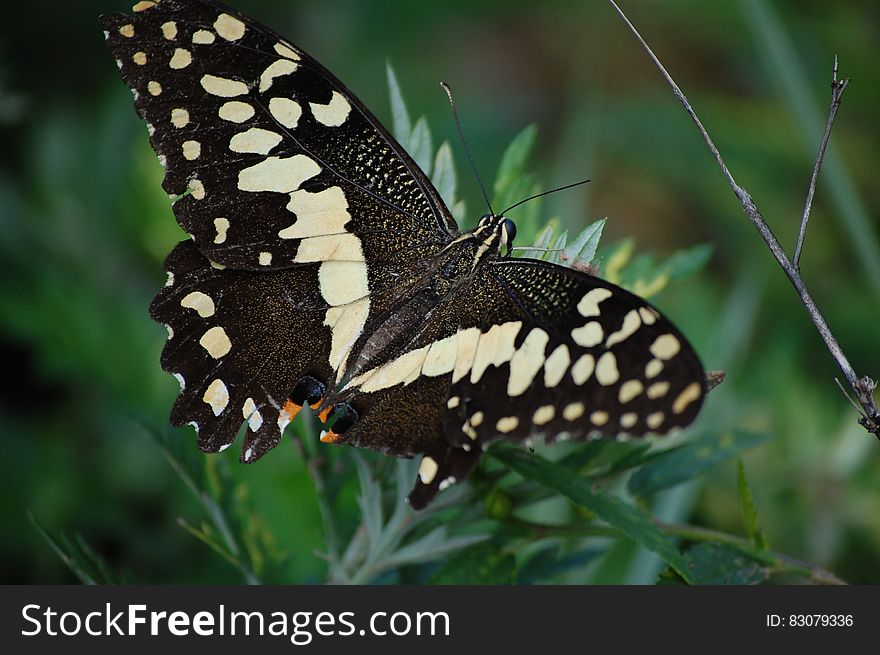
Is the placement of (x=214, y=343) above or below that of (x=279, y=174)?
below

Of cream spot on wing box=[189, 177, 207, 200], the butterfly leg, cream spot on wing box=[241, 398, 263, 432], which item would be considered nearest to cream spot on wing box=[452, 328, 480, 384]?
the butterfly leg

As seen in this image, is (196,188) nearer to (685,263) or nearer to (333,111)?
(333,111)

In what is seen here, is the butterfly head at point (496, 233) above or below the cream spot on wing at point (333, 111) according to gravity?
below

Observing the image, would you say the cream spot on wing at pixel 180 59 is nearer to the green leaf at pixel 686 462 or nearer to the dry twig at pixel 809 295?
the dry twig at pixel 809 295

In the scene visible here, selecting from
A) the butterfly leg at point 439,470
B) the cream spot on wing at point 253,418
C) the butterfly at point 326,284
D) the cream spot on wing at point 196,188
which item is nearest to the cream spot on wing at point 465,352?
the butterfly at point 326,284

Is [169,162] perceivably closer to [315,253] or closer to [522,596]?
[315,253]

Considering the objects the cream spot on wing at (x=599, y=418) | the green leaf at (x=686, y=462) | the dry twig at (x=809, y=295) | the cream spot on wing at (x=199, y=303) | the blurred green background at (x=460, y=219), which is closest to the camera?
the dry twig at (x=809, y=295)

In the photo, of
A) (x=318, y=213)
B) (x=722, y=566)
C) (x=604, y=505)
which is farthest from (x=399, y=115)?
(x=722, y=566)

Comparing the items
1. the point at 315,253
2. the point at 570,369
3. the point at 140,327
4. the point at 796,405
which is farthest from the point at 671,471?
the point at 140,327
